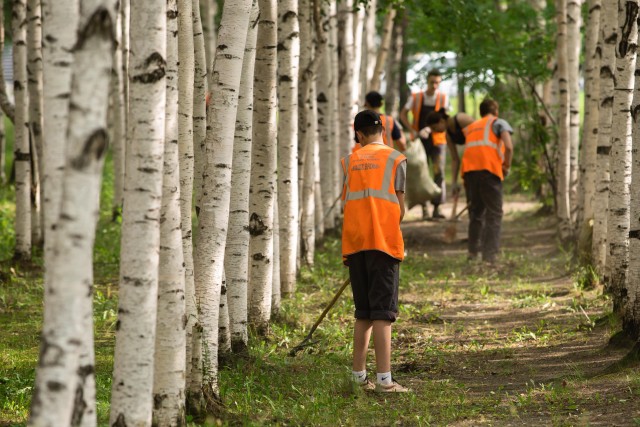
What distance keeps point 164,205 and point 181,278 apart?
399 mm

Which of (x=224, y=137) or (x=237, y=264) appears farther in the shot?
(x=237, y=264)

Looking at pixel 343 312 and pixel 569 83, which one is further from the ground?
pixel 569 83

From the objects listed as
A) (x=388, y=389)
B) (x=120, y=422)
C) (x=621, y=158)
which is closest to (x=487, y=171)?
(x=621, y=158)

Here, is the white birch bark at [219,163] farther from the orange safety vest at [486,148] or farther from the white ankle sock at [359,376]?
the orange safety vest at [486,148]

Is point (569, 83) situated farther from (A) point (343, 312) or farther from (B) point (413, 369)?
(B) point (413, 369)

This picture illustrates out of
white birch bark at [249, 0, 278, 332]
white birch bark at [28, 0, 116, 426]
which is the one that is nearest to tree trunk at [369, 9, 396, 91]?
white birch bark at [249, 0, 278, 332]

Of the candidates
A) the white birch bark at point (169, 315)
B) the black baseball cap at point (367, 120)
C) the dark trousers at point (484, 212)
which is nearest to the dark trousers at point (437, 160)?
the dark trousers at point (484, 212)

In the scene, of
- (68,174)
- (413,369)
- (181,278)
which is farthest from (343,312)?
(68,174)

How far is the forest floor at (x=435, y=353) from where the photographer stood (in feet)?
19.7

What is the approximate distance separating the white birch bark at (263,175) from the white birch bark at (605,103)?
3.51 metres

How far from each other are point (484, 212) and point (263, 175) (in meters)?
5.26

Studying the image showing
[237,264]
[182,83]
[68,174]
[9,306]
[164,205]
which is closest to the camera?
[68,174]

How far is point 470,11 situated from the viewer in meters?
15.2

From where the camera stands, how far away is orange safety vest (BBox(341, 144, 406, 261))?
259 inches
